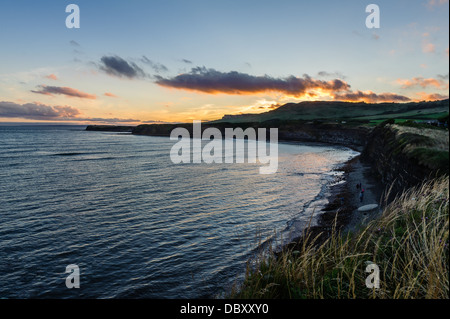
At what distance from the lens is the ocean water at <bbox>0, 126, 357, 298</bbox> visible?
42.5 ft

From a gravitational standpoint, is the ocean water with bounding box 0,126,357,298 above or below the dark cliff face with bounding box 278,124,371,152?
below

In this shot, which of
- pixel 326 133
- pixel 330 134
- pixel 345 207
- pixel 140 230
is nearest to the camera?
pixel 140 230

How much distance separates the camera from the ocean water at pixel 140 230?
1296 centimetres

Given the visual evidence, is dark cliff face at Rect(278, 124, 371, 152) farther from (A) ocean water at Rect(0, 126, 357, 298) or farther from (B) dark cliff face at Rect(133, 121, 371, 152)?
(A) ocean water at Rect(0, 126, 357, 298)

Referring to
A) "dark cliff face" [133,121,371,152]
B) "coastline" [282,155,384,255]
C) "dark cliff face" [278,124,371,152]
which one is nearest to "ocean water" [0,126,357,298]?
"coastline" [282,155,384,255]

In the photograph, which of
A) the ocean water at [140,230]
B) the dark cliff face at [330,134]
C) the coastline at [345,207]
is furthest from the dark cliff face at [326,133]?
Result: the ocean water at [140,230]

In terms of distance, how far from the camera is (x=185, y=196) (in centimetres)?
2945

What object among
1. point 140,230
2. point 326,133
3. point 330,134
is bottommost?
point 140,230

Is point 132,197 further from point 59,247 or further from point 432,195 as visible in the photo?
point 432,195

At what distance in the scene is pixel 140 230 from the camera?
19.5 m

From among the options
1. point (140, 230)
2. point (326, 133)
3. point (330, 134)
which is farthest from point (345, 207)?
point (326, 133)

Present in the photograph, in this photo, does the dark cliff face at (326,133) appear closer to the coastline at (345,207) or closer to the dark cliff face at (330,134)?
the dark cliff face at (330,134)

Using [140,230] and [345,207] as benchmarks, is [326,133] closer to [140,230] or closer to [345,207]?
[345,207]
